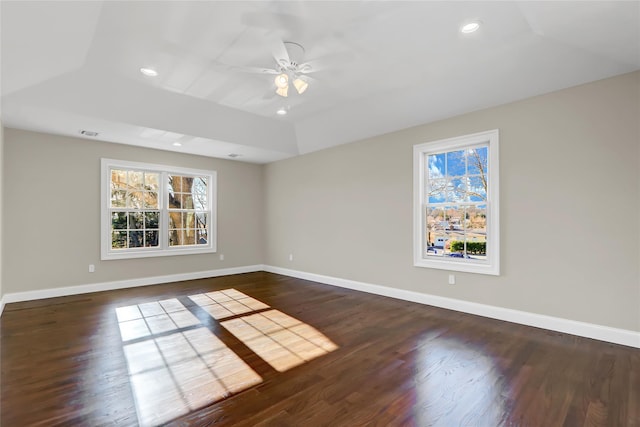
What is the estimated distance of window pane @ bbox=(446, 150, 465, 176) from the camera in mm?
4250

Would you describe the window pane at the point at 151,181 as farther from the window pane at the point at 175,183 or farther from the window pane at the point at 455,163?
the window pane at the point at 455,163

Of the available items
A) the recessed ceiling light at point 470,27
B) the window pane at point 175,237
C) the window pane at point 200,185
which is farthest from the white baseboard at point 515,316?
the window pane at point 200,185

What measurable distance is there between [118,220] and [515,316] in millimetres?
6167

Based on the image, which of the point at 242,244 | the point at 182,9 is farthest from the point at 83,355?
the point at 242,244

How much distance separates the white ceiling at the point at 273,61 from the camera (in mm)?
2404

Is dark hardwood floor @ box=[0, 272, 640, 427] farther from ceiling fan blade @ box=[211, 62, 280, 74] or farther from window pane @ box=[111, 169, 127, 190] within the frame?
ceiling fan blade @ box=[211, 62, 280, 74]

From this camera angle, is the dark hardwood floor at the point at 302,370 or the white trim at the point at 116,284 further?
the white trim at the point at 116,284

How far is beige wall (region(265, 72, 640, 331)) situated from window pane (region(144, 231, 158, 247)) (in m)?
3.97

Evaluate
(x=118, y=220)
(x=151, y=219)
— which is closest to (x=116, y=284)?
(x=118, y=220)

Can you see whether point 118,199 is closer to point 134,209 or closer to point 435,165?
point 134,209

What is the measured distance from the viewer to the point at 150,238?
5.81 m

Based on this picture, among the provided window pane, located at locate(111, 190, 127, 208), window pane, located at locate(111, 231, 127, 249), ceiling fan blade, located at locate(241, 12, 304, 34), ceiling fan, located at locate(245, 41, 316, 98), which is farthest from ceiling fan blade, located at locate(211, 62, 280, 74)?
window pane, located at locate(111, 231, 127, 249)

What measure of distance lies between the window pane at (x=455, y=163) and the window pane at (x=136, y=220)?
5.30 m

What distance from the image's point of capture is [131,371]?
2.48 m
